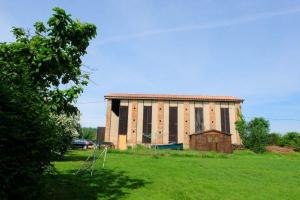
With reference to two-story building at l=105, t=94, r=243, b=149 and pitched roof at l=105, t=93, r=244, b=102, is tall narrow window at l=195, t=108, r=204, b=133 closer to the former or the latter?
two-story building at l=105, t=94, r=243, b=149

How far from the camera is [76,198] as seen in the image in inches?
385

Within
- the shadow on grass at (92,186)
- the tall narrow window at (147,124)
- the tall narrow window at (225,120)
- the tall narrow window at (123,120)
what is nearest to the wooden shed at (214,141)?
the tall narrow window at (225,120)

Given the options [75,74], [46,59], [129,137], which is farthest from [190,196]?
[129,137]

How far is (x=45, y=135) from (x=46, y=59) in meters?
3.59

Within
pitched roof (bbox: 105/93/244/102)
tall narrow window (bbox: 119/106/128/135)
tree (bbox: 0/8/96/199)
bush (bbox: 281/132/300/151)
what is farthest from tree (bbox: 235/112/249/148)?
tree (bbox: 0/8/96/199)

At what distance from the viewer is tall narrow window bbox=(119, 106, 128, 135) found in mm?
51031

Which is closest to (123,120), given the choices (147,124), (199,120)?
(147,124)

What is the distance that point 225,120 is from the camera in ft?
169

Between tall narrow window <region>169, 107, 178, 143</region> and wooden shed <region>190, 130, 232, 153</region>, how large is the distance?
5.72 m

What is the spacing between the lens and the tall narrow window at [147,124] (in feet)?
166

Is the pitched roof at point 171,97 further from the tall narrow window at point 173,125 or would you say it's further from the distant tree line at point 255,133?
the distant tree line at point 255,133

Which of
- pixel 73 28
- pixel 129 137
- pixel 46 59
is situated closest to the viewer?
pixel 46 59

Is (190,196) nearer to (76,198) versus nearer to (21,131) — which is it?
(76,198)

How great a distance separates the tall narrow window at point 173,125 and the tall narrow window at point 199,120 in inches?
132
